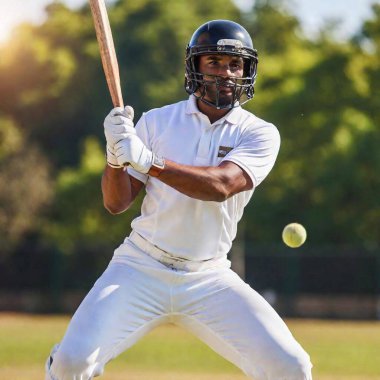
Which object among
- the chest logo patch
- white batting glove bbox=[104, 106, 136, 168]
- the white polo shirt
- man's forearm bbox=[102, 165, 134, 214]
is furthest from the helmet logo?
man's forearm bbox=[102, 165, 134, 214]

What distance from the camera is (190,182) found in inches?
219

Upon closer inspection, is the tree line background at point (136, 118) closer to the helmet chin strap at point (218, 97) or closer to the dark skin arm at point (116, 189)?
the helmet chin strap at point (218, 97)

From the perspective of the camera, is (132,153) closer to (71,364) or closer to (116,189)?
(116,189)

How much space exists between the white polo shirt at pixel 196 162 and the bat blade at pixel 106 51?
40 centimetres

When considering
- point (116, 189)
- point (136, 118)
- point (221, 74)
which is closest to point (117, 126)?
point (116, 189)

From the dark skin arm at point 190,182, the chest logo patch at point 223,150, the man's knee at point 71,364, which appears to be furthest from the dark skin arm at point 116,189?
the man's knee at point 71,364

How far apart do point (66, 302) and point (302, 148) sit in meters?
9.18

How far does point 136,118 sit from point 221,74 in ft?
85.9

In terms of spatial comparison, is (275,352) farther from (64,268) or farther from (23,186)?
(23,186)

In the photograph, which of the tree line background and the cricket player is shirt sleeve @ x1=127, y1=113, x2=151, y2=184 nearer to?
the cricket player

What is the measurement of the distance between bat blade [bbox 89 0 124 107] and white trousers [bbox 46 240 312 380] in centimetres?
90

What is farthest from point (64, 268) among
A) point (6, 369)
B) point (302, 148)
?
point (6, 369)

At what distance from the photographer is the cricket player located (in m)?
5.44

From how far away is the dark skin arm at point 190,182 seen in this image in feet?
18.3
